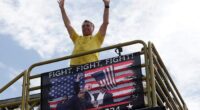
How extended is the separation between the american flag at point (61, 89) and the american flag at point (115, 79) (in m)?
0.22

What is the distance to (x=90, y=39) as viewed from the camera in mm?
8961

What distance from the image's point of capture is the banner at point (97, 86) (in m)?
7.35

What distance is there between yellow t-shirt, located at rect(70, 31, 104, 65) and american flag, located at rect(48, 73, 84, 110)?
79cm

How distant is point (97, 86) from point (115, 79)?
0.30 metres

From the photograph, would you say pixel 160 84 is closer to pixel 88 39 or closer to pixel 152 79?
pixel 152 79

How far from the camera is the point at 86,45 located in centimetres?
890

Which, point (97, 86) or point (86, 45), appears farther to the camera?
point (86, 45)

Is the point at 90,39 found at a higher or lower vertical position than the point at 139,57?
higher

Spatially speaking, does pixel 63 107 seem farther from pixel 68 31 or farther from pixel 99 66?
pixel 68 31

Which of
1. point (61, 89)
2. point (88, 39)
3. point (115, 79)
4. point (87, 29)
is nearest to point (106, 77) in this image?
point (115, 79)

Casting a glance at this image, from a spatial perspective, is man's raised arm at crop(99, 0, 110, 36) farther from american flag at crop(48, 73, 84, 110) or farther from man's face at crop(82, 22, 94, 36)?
american flag at crop(48, 73, 84, 110)

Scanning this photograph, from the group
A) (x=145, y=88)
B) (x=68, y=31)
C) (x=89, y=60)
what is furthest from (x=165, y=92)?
(x=68, y=31)

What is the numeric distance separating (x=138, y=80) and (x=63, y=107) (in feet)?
4.04

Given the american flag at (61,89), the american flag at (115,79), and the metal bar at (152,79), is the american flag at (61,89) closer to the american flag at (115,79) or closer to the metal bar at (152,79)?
the american flag at (115,79)
